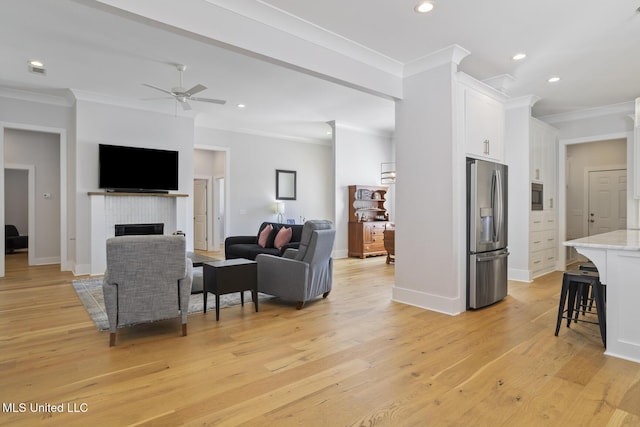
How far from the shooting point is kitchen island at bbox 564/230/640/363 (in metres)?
2.68

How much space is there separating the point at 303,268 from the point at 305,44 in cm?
227

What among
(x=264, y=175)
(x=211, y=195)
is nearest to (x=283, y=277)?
(x=264, y=175)

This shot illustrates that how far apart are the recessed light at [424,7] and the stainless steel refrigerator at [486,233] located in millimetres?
1673

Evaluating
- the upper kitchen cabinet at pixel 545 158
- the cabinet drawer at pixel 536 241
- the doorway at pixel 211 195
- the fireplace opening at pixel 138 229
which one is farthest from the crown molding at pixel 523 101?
the doorway at pixel 211 195

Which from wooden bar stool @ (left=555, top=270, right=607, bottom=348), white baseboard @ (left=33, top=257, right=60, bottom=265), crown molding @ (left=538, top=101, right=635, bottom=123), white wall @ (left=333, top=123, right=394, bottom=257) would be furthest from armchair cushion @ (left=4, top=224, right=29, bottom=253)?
crown molding @ (left=538, top=101, right=635, bottom=123)

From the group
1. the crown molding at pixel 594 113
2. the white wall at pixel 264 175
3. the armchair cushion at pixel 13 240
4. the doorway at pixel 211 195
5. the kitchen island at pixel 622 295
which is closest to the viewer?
the kitchen island at pixel 622 295

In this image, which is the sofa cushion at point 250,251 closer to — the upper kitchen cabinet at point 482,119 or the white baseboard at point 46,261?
the upper kitchen cabinet at point 482,119

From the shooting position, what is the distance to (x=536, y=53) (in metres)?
4.02

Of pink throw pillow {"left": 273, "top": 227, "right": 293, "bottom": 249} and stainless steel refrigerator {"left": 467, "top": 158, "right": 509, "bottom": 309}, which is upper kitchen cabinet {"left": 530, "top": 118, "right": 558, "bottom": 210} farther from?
pink throw pillow {"left": 273, "top": 227, "right": 293, "bottom": 249}

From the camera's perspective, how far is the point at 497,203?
427 centimetres

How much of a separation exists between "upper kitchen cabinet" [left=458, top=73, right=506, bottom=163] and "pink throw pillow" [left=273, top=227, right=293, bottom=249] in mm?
3162

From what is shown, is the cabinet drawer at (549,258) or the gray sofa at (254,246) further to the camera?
the cabinet drawer at (549,258)

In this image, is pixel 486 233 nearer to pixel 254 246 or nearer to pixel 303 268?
pixel 303 268

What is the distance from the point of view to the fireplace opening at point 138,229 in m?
6.22
